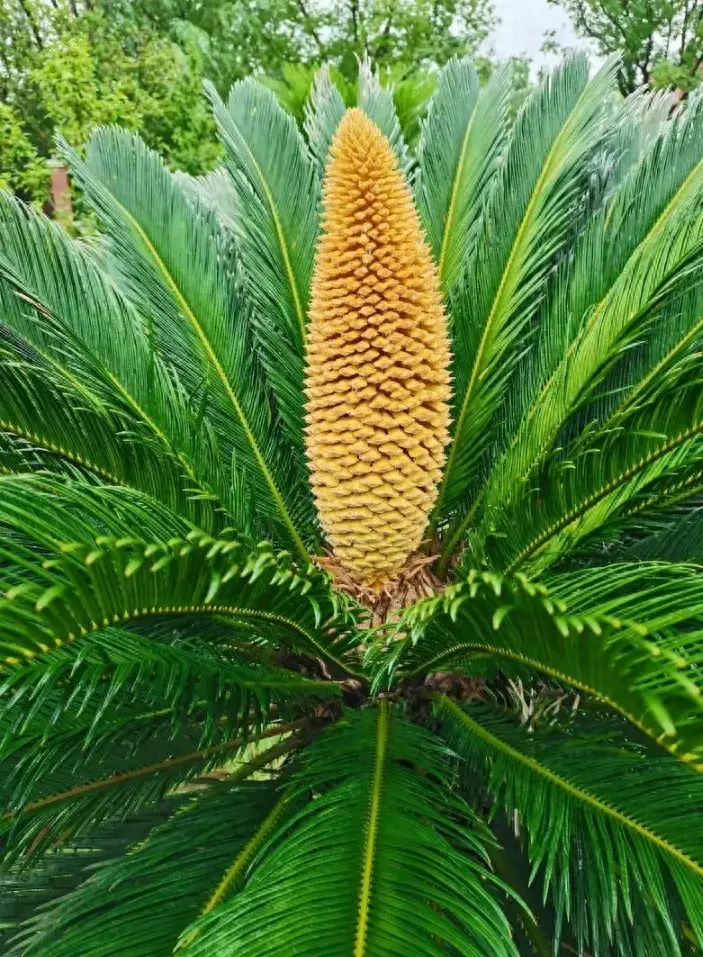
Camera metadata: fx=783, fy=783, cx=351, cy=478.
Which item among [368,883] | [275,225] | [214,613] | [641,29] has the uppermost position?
[641,29]

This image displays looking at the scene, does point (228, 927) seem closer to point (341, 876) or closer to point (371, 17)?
point (341, 876)

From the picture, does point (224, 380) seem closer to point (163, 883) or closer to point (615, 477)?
point (615, 477)

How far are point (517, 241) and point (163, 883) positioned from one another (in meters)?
1.57

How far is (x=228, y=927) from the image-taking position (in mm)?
884

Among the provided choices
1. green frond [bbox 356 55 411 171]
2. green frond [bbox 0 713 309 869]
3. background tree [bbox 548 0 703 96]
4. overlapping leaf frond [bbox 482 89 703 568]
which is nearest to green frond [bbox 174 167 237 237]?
green frond [bbox 356 55 411 171]

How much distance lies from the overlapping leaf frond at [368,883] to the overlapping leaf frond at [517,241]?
0.80 meters

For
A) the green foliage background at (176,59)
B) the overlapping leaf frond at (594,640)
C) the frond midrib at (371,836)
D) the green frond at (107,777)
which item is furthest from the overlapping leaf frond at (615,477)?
the green foliage background at (176,59)

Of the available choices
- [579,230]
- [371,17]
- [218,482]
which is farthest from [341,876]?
[371,17]

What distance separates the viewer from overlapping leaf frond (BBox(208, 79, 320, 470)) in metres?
2.01

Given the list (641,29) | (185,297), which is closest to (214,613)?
(185,297)

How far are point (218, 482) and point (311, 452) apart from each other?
213 millimetres

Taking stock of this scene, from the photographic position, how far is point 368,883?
0.94 m

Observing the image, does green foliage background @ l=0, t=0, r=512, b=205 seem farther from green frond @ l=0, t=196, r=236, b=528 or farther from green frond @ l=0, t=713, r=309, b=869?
green frond @ l=0, t=713, r=309, b=869

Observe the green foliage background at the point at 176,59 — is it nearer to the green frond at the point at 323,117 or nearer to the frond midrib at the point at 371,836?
the green frond at the point at 323,117
